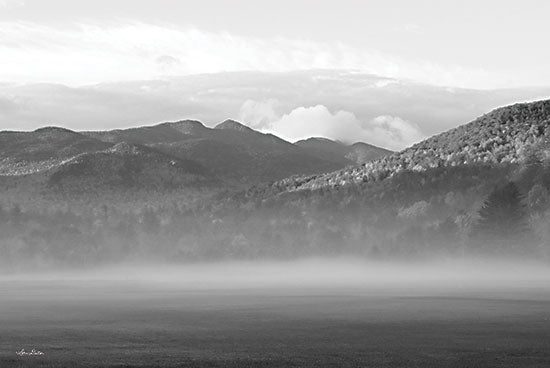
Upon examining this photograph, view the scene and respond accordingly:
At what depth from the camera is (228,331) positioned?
7688 cm

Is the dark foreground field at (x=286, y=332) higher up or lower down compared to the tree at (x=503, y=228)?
lower down

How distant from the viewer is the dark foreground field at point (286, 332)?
200 ft

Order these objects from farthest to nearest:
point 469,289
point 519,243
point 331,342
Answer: point 519,243
point 469,289
point 331,342

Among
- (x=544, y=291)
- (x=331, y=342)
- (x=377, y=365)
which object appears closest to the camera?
(x=377, y=365)

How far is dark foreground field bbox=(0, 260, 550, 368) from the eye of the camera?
6091 cm

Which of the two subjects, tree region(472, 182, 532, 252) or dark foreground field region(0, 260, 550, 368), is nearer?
dark foreground field region(0, 260, 550, 368)

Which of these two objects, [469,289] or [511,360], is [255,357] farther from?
[469,289]

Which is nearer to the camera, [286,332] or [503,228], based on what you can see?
[286,332]

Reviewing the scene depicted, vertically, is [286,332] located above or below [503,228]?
below

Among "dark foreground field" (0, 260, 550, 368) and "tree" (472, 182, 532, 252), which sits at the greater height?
"tree" (472, 182, 532, 252)

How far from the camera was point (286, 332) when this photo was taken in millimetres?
75938

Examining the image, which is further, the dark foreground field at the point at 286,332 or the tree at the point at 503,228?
the tree at the point at 503,228

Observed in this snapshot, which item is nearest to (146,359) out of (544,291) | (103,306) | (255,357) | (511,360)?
(255,357)

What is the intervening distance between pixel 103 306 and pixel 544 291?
52.8 metres
